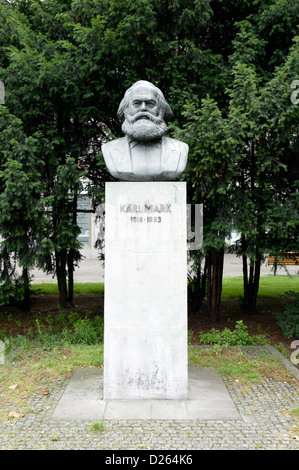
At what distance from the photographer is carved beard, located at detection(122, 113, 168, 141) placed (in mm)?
4508

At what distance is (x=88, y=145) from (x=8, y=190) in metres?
2.11

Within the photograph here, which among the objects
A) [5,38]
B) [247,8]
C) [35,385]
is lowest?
[35,385]

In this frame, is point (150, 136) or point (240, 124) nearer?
point (150, 136)

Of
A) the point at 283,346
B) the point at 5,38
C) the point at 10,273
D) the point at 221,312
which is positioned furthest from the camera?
the point at 221,312

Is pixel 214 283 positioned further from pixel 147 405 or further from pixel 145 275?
pixel 147 405

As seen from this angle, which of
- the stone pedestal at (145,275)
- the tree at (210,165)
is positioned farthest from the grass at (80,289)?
the stone pedestal at (145,275)

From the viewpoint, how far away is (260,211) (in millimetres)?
7000

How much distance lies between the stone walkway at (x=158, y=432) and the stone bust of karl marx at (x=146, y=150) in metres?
2.45

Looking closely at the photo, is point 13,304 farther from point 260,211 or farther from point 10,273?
point 260,211

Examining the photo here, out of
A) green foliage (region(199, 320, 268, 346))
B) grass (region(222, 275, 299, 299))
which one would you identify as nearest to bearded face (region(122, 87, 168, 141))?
green foliage (region(199, 320, 268, 346))

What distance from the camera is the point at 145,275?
4.56 m

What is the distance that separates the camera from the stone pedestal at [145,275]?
14.9 ft

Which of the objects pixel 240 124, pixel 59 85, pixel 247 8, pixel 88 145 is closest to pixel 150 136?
pixel 240 124

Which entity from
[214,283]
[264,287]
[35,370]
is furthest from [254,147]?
[264,287]
